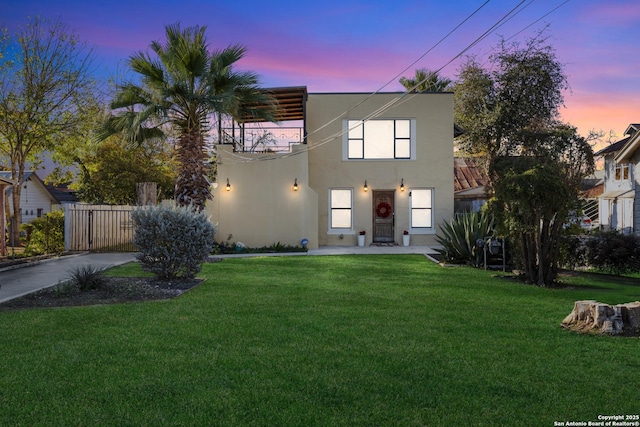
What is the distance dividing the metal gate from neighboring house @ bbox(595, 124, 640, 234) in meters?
19.5

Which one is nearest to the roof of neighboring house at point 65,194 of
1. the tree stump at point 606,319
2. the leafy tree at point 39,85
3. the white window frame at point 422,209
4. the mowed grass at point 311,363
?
the leafy tree at point 39,85

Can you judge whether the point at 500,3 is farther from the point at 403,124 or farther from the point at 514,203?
the point at 403,124

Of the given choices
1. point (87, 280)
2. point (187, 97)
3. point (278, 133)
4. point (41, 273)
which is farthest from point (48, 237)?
point (87, 280)

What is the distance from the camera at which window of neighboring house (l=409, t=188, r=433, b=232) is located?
76.2 ft

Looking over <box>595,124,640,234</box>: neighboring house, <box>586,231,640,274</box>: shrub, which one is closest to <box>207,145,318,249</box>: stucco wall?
<box>586,231,640,274</box>: shrub

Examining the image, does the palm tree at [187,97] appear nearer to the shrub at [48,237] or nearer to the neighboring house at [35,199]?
the shrub at [48,237]

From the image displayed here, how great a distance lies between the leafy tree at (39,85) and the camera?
24109 mm

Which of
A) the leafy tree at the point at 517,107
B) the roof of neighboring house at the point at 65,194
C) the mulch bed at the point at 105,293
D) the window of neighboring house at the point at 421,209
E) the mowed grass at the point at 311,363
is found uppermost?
the leafy tree at the point at 517,107

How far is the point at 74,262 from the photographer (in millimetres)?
16031

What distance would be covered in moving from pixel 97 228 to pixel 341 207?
390 inches

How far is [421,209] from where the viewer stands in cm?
2323

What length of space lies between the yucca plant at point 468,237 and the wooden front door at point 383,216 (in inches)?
279

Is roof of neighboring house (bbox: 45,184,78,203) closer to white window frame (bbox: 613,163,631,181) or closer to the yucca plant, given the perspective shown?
the yucca plant

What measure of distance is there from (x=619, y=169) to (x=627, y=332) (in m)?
22.8
